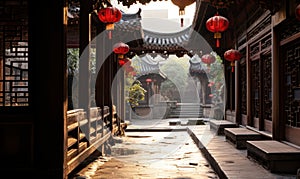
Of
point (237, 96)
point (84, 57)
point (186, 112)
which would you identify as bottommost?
point (186, 112)

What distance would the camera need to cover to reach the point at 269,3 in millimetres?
6203

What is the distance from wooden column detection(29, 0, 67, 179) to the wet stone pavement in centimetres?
179

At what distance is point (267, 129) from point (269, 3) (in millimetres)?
3005

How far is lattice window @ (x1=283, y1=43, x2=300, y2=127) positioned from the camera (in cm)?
602

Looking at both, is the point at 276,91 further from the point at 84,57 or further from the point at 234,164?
the point at 84,57

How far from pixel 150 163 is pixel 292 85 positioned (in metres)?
3.40

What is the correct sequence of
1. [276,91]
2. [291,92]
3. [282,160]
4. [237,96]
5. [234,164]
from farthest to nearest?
[237,96], [276,91], [291,92], [234,164], [282,160]

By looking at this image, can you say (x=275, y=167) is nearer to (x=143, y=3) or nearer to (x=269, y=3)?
(x=269, y=3)

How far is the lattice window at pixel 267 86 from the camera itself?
305 inches

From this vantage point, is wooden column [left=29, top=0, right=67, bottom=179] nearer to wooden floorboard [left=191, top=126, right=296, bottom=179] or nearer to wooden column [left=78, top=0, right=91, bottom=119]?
wooden column [left=78, top=0, right=91, bottom=119]

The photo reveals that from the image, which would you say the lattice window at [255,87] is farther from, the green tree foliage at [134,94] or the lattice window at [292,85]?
the green tree foliage at [134,94]

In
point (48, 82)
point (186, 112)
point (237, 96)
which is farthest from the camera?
point (186, 112)

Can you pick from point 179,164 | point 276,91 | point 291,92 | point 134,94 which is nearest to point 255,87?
point 276,91

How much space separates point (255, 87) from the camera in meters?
9.14
